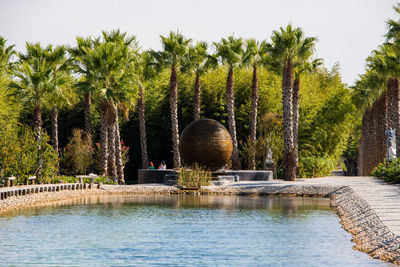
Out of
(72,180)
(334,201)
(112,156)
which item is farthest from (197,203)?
(112,156)

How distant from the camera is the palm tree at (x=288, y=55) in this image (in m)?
36.0

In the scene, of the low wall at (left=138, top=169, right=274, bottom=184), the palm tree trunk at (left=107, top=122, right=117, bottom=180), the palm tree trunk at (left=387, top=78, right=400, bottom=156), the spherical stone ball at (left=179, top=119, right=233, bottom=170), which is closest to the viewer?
the spherical stone ball at (left=179, top=119, right=233, bottom=170)

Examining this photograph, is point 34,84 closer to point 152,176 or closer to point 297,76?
point 152,176

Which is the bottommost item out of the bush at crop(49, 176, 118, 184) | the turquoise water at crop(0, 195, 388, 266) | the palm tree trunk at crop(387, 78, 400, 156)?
the turquoise water at crop(0, 195, 388, 266)

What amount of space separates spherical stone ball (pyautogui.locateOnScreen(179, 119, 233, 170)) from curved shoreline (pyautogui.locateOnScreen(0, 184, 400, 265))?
9.63ft

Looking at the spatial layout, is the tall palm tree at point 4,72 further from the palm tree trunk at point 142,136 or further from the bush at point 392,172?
the bush at point 392,172

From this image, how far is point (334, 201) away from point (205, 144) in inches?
371

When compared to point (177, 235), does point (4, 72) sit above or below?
above

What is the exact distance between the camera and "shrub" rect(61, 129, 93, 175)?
40.4m

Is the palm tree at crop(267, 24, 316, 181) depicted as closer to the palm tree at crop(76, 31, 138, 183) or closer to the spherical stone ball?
the spherical stone ball

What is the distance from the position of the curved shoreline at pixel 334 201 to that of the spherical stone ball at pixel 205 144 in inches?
116

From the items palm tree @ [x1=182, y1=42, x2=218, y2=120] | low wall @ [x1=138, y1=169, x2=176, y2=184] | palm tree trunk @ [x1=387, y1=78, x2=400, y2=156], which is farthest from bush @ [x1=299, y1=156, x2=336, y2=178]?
low wall @ [x1=138, y1=169, x2=176, y2=184]

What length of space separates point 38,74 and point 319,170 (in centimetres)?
2092

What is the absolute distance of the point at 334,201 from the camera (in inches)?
1015
